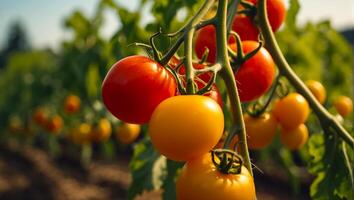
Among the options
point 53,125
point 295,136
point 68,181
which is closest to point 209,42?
point 295,136

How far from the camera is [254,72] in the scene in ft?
3.51

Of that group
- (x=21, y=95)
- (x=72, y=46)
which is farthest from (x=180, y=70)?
(x=21, y=95)

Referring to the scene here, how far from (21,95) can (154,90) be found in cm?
596

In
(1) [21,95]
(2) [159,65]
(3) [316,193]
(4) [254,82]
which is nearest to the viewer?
(2) [159,65]

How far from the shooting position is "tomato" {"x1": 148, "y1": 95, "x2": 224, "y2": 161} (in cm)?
71

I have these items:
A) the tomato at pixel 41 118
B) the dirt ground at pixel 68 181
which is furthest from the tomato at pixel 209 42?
the tomato at pixel 41 118

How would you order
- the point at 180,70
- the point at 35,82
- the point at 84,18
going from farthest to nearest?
the point at 35,82 < the point at 84,18 < the point at 180,70

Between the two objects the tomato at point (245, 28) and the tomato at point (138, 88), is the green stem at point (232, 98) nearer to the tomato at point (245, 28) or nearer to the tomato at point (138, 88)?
the tomato at point (138, 88)

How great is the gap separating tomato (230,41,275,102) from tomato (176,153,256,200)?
0.34 meters

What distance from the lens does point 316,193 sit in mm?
1289

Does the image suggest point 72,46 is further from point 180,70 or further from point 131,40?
point 180,70

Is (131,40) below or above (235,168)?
above

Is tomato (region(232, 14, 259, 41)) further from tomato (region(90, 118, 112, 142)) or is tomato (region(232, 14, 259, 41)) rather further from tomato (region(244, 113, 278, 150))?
tomato (region(90, 118, 112, 142))

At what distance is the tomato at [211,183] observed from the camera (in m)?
0.73
